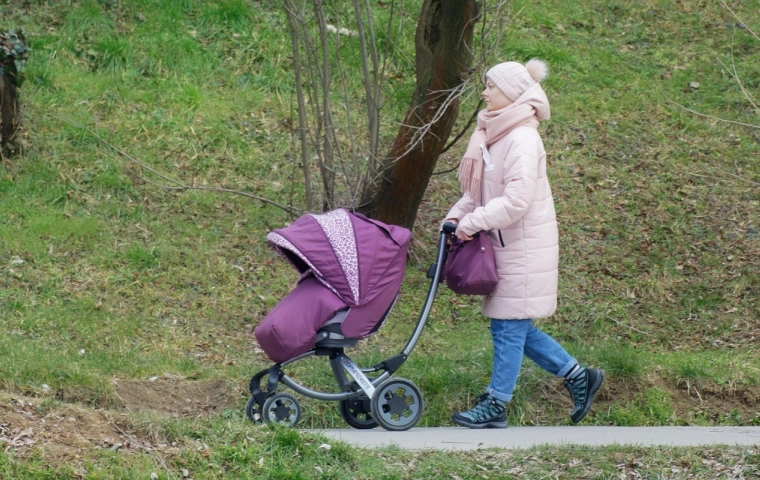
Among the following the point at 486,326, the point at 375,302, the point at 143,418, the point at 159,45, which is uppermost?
the point at 159,45

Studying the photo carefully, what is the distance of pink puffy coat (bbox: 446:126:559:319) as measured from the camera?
539 centimetres

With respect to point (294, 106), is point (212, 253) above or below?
below

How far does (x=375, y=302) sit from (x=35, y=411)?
1.80 m

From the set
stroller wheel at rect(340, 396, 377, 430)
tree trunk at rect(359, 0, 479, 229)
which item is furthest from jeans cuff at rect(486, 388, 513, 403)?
tree trunk at rect(359, 0, 479, 229)

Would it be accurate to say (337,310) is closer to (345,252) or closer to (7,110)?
(345,252)

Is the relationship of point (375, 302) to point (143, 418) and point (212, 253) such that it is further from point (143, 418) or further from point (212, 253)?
point (212, 253)

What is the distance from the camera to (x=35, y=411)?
4.59 meters

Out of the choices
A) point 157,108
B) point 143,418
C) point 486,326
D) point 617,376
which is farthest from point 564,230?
point 143,418

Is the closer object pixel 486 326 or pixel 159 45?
pixel 486 326

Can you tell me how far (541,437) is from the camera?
17.6ft

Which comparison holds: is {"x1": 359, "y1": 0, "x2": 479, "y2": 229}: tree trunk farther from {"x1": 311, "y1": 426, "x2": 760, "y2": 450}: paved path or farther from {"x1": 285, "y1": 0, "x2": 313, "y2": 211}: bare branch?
{"x1": 311, "y1": 426, "x2": 760, "y2": 450}: paved path

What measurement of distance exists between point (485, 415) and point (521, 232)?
1089 millimetres

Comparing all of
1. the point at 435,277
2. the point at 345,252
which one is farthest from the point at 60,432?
the point at 435,277

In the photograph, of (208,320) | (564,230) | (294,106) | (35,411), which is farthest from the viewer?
(294,106)
